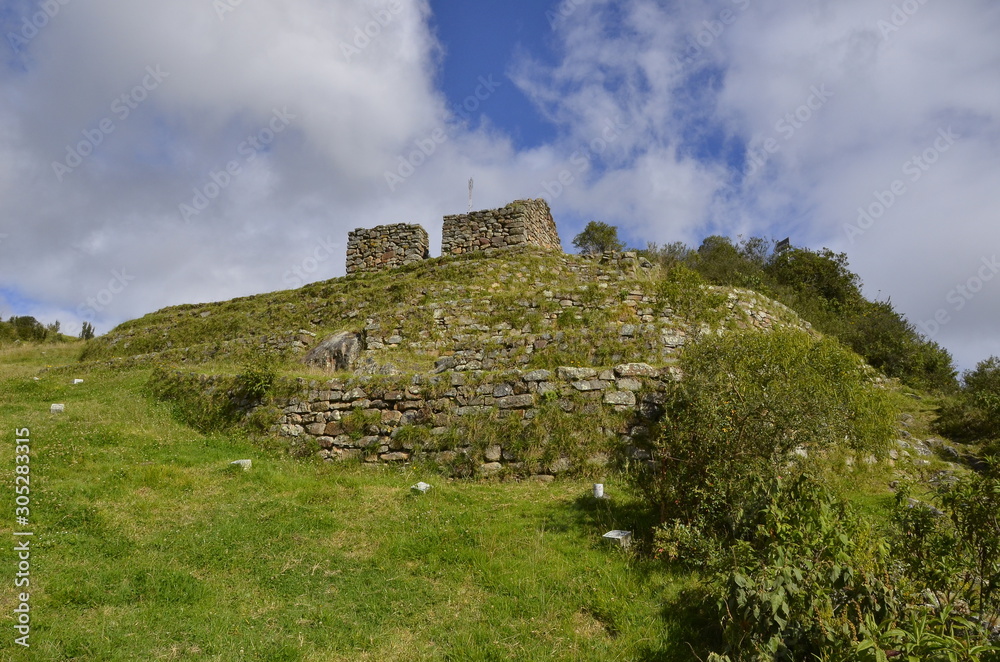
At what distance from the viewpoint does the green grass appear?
4738 mm

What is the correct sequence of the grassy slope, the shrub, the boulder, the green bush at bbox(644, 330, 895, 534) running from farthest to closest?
1. the boulder
2. the grassy slope
3. the shrub
4. the green bush at bbox(644, 330, 895, 534)

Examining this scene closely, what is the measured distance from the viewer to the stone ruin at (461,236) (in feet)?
65.9

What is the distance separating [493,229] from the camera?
20188mm

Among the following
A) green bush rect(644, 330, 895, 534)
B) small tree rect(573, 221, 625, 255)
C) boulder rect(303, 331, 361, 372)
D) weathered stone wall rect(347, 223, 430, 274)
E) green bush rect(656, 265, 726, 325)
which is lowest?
green bush rect(644, 330, 895, 534)

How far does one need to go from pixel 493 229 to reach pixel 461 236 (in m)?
1.31

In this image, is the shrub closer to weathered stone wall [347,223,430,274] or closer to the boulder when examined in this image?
the boulder

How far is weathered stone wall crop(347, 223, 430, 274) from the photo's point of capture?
21266mm

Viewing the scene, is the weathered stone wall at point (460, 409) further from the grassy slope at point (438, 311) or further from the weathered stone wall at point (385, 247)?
the weathered stone wall at point (385, 247)

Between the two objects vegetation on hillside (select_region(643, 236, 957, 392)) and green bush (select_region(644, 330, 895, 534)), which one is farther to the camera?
vegetation on hillside (select_region(643, 236, 957, 392))

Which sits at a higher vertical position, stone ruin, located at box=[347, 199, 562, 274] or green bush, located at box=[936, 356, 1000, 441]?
stone ruin, located at box=[347, 199, 562, 274]

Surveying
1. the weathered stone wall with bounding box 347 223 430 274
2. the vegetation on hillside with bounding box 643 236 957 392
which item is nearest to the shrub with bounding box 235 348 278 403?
the weathered stone wall with bounding box 347 223 430 274

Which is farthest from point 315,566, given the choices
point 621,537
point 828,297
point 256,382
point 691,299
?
point 828,297

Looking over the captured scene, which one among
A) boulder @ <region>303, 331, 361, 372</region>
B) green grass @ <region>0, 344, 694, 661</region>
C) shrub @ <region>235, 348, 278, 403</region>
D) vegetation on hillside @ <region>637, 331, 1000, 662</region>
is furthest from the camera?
boulder @ <region>303, 331, 361, 372</region>

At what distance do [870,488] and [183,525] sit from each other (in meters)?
10.4
